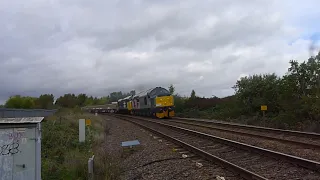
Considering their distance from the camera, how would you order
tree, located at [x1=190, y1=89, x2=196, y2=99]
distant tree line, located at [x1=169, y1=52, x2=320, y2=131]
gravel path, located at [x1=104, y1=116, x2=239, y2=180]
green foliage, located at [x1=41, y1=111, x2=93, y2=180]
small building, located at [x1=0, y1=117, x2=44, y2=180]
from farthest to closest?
tree, located at [x1=190, y1=89, x2=196, y2=99] < distant tree line, located at [x1=169, y1=52, x2=320, y2=131] < green foliage, located at [x1=41, y1=111, x2=93, y2=180] < gravel path, located at [x1=104, y1=116, x2=239, y2=180] < small building, located at [x1=0, y1=117, x2=44, y2=180]

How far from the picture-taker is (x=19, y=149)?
18.0ft

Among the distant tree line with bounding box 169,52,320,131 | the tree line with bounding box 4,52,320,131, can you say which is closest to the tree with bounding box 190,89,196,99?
the tree line with bounding box 4,52,320,131

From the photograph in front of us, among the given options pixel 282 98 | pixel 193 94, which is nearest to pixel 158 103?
pixel 193 94

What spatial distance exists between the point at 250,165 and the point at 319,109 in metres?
12.7

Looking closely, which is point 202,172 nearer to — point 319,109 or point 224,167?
point 224,167

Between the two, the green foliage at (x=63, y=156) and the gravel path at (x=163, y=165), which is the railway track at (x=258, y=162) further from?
the green foliage at (x=63, y=156)

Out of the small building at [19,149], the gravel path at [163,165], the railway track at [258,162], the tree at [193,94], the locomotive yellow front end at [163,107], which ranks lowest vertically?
the gravel path at [163,165]

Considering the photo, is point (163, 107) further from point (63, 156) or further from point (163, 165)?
point (163, 165)

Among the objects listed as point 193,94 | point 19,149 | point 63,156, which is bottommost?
point 63,156

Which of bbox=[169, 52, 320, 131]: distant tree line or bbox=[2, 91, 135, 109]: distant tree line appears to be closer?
bbox=[169, 52, 320, 131]: distant tree line

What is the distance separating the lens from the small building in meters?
5.41

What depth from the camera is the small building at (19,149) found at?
213 inches

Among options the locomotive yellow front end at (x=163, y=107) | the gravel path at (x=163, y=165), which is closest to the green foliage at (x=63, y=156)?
the gravel path at (x=163, y=165)

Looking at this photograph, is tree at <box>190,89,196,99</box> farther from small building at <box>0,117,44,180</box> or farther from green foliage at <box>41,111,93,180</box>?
small building at <box>0,117,44,180</box>
